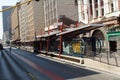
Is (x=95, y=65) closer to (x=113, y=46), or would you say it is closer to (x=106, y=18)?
(x=113, y=46)

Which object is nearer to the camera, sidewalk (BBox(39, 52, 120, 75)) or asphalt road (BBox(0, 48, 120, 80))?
asphalt road (BBox(0, 48, 120, 80))

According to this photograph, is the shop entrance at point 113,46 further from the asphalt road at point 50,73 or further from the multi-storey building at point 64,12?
the multi-storey building at point 64,12

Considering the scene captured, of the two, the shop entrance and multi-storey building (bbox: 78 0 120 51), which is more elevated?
multi-storey building (bbox: 78 0 120 51)

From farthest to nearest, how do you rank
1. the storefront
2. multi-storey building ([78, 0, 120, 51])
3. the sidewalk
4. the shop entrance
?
1. the shop entrance
2. multi-storey building ([78, 0, 120, 51])
3. the storefront
4. the sidewalk

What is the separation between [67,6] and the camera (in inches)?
3770

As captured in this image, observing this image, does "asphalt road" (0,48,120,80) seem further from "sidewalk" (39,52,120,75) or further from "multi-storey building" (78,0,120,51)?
"multi-storey building" (78,0,120,51)

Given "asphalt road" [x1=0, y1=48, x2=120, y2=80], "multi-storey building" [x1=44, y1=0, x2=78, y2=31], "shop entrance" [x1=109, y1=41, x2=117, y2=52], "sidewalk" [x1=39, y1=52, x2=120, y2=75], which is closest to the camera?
"asphalt road" [x1=0, y1=48, x2=120, y2=80]

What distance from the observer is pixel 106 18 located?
4616 cm

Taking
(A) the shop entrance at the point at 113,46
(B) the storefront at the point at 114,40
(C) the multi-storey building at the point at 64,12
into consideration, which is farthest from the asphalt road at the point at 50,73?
(C) the multi-storey building at the point at 64,12

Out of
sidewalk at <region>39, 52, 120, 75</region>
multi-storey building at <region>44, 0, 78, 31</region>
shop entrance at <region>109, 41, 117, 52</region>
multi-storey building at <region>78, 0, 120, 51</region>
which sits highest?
multi-storey building at <region>44, 0, 78, 31</region>

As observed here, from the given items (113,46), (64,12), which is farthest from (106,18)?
(64,12)

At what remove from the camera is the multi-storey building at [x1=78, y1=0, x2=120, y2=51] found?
1711 inches

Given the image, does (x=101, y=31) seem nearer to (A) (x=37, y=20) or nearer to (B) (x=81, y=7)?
(B) (x=81, y=7)

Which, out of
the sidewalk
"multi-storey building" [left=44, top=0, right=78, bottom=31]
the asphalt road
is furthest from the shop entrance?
"multi-storey building" [left=44, top=0, right=78, bottom=31]
